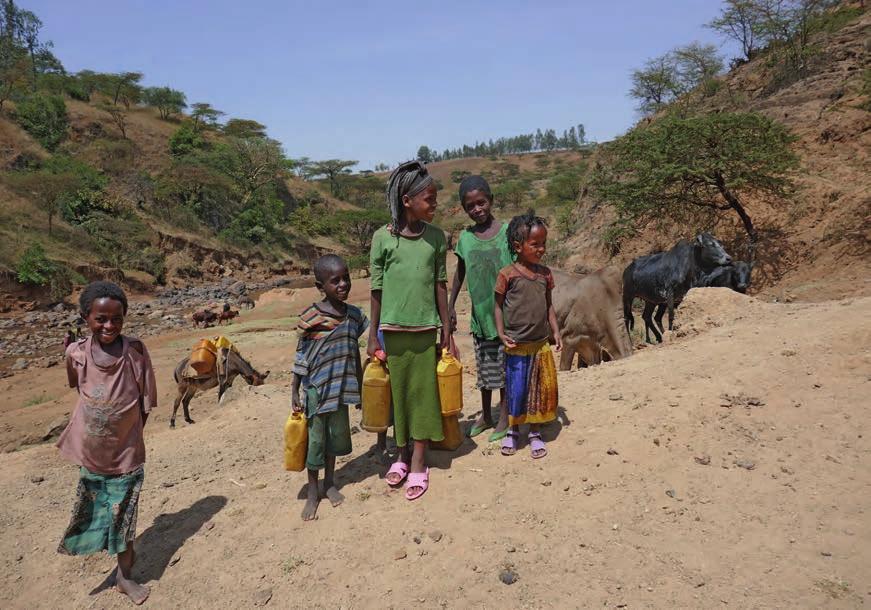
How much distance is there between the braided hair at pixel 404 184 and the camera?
11.1 feet

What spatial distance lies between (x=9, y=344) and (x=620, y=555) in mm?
20427

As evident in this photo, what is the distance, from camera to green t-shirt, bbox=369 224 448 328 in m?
3.38

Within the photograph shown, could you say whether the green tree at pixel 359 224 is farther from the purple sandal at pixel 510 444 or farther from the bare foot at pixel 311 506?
the bare foot at pixel 311 506

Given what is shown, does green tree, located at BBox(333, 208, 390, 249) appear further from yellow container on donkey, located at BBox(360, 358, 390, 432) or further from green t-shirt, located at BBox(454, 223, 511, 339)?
yellow container on donkey, located at BBox(360, 358, 390, 432)

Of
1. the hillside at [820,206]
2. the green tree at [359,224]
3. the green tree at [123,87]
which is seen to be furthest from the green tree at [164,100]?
the hillside at [820,206]

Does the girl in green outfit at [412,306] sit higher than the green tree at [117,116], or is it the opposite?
the green tree at [117,116]

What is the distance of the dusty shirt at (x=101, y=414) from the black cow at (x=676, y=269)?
24.0ft

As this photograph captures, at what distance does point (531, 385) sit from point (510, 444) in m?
0.46

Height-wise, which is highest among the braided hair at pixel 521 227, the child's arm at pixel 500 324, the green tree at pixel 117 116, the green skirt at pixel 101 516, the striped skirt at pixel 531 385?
the green tree at pixel 117 116

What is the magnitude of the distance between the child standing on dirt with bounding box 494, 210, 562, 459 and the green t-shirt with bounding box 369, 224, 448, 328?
0.58m

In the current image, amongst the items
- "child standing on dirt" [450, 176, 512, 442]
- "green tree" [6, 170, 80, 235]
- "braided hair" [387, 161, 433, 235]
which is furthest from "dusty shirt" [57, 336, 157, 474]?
"green tree" [6, 170, 80, 235]

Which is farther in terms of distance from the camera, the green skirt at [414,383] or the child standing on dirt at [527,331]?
the child standing on dirt at [527,331]

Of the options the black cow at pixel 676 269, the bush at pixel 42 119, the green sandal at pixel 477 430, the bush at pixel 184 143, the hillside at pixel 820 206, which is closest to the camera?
the green sandal at pixel 477 430

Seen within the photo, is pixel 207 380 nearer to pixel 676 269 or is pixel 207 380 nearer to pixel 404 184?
pixel 404 184
